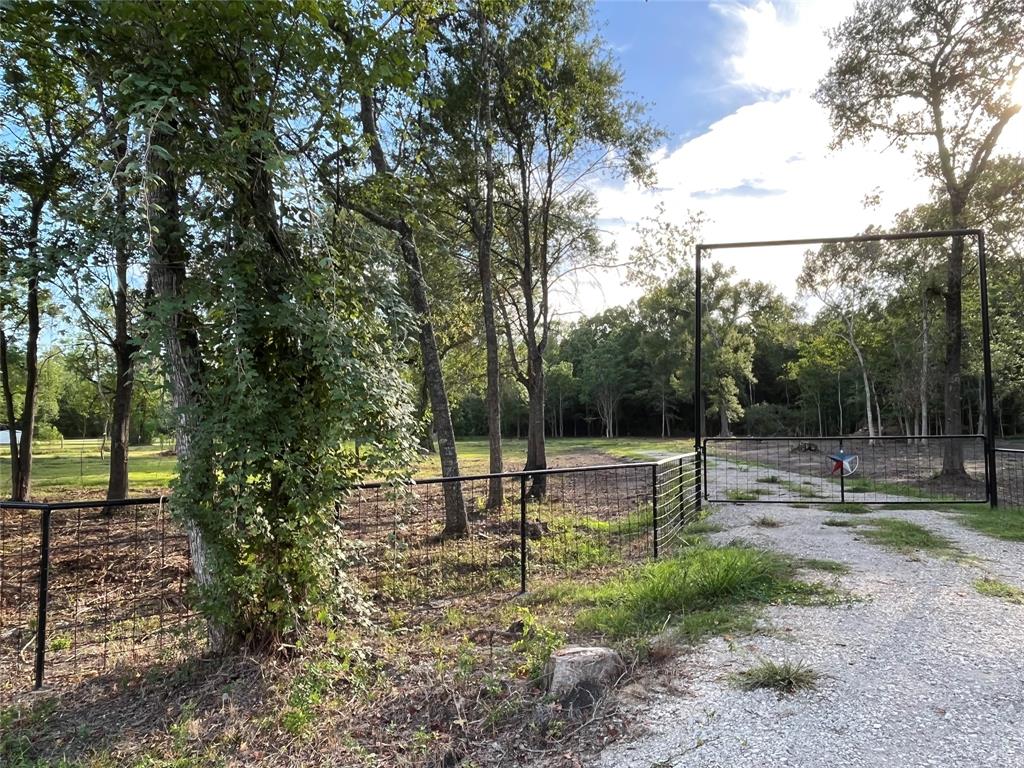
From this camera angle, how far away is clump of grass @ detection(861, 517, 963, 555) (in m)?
5.88

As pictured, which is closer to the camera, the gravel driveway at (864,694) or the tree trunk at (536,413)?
the gravel driveway at (864,694)

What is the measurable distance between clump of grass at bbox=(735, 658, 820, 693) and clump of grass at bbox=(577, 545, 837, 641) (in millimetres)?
580

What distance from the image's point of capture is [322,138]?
330 centimetres

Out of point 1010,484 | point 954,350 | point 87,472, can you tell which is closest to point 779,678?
point 1010,484

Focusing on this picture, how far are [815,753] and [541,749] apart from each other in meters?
1.15

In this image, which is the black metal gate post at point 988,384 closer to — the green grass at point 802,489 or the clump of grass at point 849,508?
the clump of grass at point 849,508

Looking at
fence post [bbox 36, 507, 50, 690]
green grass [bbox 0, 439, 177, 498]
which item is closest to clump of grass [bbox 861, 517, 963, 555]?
green grass [bbox 0, 439, 177, 498]

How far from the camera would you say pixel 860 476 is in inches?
541

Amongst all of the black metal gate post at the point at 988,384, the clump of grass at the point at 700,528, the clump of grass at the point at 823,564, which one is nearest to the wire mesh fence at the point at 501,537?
the clump of grass at the point at 700,528

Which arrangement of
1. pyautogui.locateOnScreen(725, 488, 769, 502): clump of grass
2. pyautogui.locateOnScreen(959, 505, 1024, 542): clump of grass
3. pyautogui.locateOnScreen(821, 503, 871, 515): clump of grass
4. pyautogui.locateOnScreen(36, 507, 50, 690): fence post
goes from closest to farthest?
pyautogui.locateOnScreen(36, 507, 50, 690): fence post → pyautogui.locateOnScreen(959, 505, 1024, 542): clump of grass → pyautogui.locateOnScreen(821, 503, 871, 515): clump of grass → pyautogui.locateOnScreen(725, 488, 769, 502): clump of grass

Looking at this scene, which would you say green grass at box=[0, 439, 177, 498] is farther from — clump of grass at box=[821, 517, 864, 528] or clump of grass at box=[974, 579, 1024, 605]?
clump of grass at box=[821, 517, 864, 528]

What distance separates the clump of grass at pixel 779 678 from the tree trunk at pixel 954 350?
10765 millimetres

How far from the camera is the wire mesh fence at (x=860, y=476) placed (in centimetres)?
955

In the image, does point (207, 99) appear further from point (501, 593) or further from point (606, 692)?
point (501, 593)
